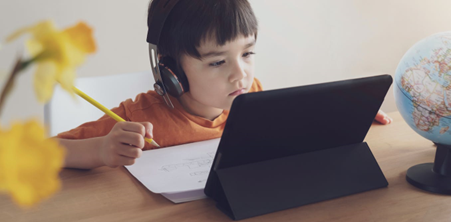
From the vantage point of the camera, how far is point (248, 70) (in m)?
1.09

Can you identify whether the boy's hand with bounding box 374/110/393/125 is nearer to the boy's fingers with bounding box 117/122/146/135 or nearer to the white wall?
the boy's fingers with bounding box 117/122/146/135

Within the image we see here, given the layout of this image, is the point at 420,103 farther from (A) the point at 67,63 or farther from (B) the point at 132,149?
(A) the point at 67,63

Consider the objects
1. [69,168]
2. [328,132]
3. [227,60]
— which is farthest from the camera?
[227,60]

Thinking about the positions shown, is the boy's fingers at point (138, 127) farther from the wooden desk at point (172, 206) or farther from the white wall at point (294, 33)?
the white wall at point (294, 33)

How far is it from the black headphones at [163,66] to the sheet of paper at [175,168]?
5.7 inches

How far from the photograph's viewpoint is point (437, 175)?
0.80m

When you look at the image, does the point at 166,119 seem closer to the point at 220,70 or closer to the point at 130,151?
the point at 220,70

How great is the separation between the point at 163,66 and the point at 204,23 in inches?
5.4

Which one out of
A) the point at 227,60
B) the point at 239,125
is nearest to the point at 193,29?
the point at 227,60

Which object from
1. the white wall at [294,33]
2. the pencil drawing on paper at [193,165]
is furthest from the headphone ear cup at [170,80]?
the white wall at [294,33]

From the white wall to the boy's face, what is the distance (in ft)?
3.66

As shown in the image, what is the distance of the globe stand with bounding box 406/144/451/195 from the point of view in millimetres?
761

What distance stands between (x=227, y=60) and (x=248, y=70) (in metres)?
0.06

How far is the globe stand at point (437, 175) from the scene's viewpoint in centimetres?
76
